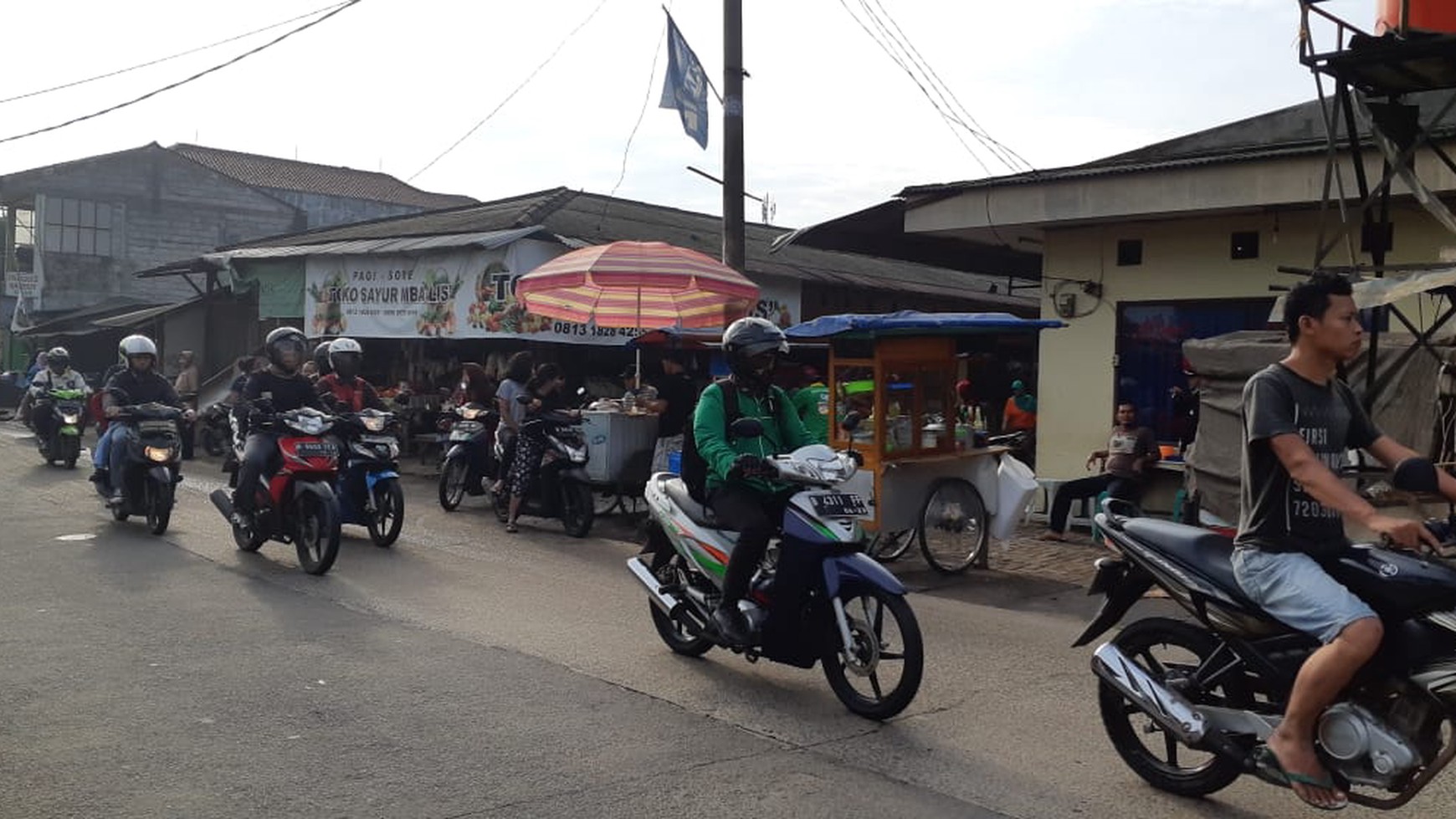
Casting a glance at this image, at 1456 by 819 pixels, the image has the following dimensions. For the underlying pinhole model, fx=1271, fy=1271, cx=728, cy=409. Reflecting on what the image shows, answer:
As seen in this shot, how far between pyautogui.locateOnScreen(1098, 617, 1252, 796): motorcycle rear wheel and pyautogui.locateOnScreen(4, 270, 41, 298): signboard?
38875 millimetres

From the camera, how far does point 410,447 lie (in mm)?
20484

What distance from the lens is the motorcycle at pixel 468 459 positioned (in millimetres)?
13891

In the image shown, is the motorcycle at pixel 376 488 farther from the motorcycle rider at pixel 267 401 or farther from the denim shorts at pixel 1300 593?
the denim shorts at pixel 1300 593

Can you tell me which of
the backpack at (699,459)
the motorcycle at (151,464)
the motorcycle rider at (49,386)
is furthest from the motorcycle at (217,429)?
the backpack at (699,459)

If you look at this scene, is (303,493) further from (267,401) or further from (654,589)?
(654,589)

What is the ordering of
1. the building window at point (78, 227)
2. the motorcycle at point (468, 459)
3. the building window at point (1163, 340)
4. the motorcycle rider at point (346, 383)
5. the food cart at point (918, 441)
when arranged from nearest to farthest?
the food cart at point (918, 441) → the motorcycle rider at point (346, 383) → the building window at point (1163, 340) → the motorcycle at point (468, 459) → the building window at point (78, 227)

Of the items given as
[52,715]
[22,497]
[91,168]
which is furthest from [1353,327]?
[91,168]

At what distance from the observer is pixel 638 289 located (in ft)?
49.6

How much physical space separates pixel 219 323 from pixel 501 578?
66.7 feet

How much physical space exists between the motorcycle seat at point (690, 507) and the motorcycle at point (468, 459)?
7.11m

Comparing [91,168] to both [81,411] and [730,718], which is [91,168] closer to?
[81,411]

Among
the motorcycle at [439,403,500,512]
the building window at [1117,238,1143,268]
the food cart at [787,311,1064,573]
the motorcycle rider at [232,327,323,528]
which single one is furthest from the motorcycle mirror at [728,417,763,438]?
the building window at [1117,238,1143,268]

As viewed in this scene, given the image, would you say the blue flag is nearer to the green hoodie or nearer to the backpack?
the green hoodie

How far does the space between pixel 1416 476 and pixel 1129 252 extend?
32.1 feet
